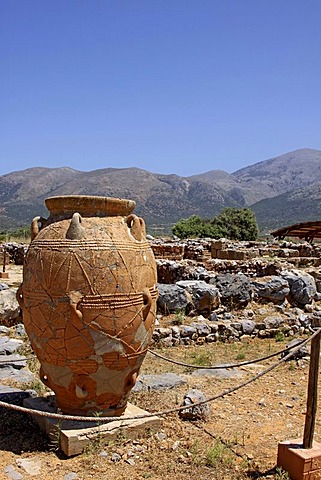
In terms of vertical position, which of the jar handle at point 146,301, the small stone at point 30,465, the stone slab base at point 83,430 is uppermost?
the jar handle at point 146,301

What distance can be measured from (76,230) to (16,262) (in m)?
18.7

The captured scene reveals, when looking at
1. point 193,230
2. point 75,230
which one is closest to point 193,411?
point 75,230

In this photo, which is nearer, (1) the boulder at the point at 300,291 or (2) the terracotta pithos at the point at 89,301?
(2) the terracotta pithos at the point at 89,301

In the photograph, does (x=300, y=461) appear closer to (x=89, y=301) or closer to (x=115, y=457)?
Answer: (x=115, y=457)

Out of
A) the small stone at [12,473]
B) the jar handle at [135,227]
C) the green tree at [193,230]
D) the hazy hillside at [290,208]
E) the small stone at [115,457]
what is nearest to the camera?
the small stone at [12,473]

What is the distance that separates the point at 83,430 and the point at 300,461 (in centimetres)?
170

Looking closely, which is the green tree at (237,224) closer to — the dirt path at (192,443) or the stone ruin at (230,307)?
the stone ruin at (230,307)

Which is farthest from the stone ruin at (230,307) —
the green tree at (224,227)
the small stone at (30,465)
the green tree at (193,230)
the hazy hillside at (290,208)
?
the hazy hillside at (290,208)

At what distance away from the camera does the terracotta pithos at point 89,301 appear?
4238 mm

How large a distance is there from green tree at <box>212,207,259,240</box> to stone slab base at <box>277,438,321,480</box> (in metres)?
28.2

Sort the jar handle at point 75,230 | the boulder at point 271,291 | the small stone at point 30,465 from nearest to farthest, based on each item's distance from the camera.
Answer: the small stone at point 30,465
the jar handle at point 75,230
the boulder at point 271,291

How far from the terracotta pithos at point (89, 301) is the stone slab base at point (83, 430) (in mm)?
160

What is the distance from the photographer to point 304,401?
230 inches

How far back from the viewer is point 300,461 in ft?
12.8
